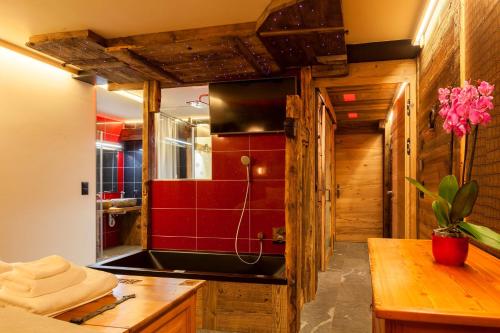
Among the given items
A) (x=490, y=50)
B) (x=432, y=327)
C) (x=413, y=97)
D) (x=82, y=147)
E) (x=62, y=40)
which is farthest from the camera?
(x=82, y=147)

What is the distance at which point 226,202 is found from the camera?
12.3 feet

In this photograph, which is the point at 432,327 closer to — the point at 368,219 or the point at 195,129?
the point at 195,129

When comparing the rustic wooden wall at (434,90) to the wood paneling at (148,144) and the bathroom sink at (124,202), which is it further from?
the bathroom sink at (124,202)

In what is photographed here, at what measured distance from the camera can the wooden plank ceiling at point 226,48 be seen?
2.43m

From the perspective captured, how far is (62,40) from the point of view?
114 inches

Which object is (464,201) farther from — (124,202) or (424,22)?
(124,202)

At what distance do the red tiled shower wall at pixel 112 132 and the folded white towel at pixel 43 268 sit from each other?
5398mm

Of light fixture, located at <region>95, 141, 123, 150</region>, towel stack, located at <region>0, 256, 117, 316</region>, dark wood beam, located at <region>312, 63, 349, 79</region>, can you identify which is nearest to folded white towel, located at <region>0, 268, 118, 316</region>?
towel stack, located at <region>0, 256, 117, 316</region>

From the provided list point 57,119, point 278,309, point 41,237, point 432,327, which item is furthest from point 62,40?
point 432,327

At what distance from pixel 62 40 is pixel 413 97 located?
301 cm

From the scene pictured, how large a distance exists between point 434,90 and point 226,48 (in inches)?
62.8

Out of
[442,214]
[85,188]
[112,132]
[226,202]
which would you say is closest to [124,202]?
[112,132]

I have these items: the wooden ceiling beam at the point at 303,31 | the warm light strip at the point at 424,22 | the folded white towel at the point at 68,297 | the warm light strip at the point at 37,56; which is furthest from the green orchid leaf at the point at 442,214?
the warm light strip at the point at 37,56

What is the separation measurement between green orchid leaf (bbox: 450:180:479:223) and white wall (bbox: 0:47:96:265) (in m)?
3.34
